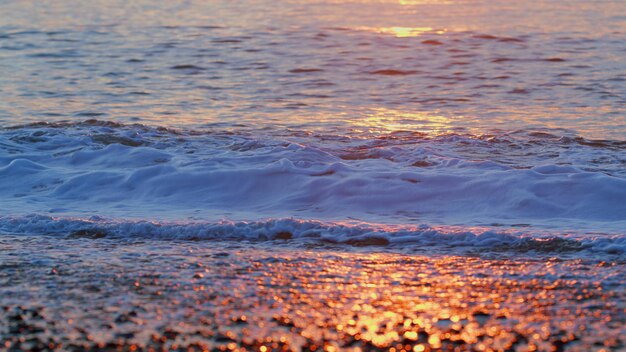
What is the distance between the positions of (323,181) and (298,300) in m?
2.31

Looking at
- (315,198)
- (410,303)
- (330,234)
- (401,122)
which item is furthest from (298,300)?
(401,122)

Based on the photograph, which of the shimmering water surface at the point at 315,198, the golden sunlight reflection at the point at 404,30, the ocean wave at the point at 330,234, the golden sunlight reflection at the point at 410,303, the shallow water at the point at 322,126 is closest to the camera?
the golden sunlight reflection at the point at 410,303

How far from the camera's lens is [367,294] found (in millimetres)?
3047

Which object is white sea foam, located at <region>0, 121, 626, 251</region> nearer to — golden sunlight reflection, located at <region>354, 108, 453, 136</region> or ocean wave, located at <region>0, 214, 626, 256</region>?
ocean wave, located at <region>0, 214, 626, 256</region>

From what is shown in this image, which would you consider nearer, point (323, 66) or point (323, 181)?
point (323, 181)

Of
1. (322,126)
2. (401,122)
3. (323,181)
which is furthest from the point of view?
(401,122)

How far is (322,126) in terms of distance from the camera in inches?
311

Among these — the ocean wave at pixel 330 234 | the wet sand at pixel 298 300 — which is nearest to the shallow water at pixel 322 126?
the ocean wave at pixel 330 234

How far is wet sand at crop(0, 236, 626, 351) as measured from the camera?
261cm

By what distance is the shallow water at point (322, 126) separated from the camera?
452 centimetres

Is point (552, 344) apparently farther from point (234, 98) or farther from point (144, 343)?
point (234, 98)

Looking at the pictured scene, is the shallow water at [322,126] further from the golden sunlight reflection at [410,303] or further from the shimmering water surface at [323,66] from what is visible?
the golden sunlight reflection at [410,303]

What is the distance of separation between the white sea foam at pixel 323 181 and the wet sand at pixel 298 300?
0.50m

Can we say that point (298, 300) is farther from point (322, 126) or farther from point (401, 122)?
point (401, 122)
